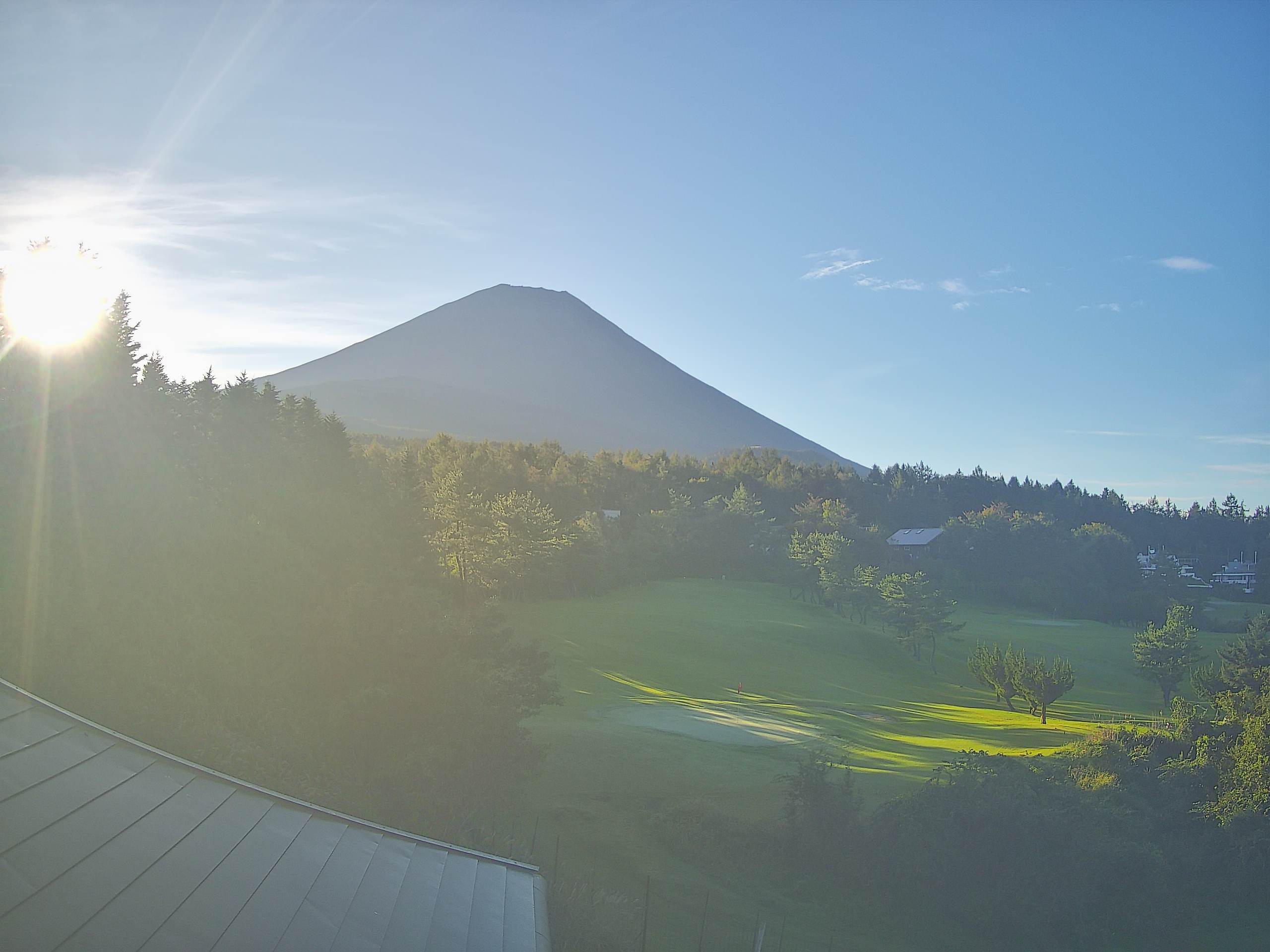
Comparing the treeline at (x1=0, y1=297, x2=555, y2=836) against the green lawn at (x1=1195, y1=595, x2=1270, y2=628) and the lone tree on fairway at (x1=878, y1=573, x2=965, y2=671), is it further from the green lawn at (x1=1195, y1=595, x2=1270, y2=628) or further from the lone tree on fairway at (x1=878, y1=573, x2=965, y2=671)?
the green lawn at (x1=1195, y1=595, x2=1270, y2=628)

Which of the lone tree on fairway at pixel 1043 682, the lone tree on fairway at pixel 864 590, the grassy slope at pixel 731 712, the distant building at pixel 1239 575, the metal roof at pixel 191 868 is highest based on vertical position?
the distant building at pixel 1239 575

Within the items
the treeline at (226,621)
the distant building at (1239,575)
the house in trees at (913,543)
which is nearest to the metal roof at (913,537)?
the house in trees at (913,543)

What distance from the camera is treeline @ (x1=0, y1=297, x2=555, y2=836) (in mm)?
13945

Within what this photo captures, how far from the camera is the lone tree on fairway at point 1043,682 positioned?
129ft

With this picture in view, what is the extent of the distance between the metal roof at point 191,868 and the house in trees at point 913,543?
9206 cm

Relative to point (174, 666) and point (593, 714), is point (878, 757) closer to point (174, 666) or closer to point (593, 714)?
point (593, 714)

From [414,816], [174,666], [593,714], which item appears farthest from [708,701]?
[174,666]

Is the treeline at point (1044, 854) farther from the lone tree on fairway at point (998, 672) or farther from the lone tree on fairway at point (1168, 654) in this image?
the lone tree on fairway at point (1168, 654)

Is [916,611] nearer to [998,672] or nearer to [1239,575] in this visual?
[998,672]

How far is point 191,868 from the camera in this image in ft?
19.0

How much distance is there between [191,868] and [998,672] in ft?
145

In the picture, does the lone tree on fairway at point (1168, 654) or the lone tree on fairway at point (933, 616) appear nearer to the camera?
the lone tree on fairway at point (1168, 654)

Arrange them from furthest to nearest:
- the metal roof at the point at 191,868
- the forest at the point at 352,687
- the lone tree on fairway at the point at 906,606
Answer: the lone tree on fairway at the point at 906,606
the forest at the point at 352,687
the metal roof at the point at 191,868

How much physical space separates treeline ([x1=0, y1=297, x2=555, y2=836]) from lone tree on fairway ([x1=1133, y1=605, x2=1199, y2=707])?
133 ft
